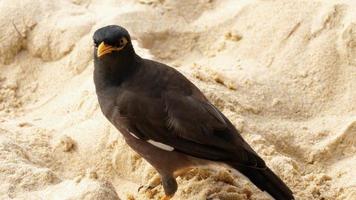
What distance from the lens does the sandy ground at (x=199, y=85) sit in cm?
430

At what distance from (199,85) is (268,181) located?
0.90 m

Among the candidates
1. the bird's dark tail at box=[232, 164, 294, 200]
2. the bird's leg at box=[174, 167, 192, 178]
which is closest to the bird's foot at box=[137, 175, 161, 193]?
the bird's leg at box=[174, 167, 192, 178]

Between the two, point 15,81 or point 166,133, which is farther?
point 15,81

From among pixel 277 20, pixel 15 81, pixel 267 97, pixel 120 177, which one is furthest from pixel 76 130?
pixel 277 20

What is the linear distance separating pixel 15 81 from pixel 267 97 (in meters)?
1.61

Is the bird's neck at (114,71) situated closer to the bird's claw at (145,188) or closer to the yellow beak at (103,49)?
the yellow beak at (103,49)

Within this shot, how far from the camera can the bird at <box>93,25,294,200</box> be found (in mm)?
4059

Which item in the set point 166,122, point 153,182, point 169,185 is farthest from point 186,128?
point 153,182

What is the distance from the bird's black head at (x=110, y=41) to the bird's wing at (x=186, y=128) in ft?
0.80

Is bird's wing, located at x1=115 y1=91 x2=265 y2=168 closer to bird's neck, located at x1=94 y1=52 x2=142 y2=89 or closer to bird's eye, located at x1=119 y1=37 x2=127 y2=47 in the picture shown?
bird's neck, located at x1=94 y1=52 x2=142 y2=89

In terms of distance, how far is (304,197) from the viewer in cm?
423

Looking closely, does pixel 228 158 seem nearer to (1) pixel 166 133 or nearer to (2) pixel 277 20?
(1) pixel 166 133

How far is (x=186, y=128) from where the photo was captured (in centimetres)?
410

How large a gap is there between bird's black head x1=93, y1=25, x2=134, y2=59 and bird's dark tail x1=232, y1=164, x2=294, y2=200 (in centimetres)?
85
